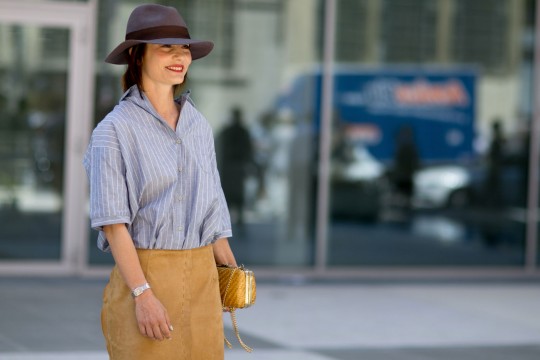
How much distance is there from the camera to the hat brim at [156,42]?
370cm

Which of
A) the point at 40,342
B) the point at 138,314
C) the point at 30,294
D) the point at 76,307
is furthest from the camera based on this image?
the point at 30,294

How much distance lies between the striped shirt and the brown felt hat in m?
0.15

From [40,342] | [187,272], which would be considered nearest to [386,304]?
[40,342]

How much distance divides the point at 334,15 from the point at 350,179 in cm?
171

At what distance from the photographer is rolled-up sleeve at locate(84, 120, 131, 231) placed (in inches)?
140

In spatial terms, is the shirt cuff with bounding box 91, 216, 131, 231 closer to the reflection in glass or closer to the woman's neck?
the woman's neck

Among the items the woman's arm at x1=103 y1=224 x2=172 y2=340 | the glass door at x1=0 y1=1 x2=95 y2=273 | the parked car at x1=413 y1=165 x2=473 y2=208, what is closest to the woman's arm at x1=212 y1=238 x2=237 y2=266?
the woman's arm at x1=103 y1=224 x2=172 y2=340

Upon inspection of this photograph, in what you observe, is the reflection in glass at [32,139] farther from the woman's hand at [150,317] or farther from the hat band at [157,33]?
the woman's hand at [150,317]

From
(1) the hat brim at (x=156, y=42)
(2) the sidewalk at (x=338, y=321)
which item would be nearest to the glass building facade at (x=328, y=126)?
(2) the sidewalk at (x=338, y=321)

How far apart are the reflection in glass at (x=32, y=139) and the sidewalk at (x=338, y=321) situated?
0.51 meters

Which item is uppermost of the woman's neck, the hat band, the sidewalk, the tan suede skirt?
the hat band

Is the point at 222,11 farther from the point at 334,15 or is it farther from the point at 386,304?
the point at 386,304

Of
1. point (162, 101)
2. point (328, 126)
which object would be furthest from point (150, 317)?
point (328, 126)

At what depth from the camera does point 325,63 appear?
12.0 metres
